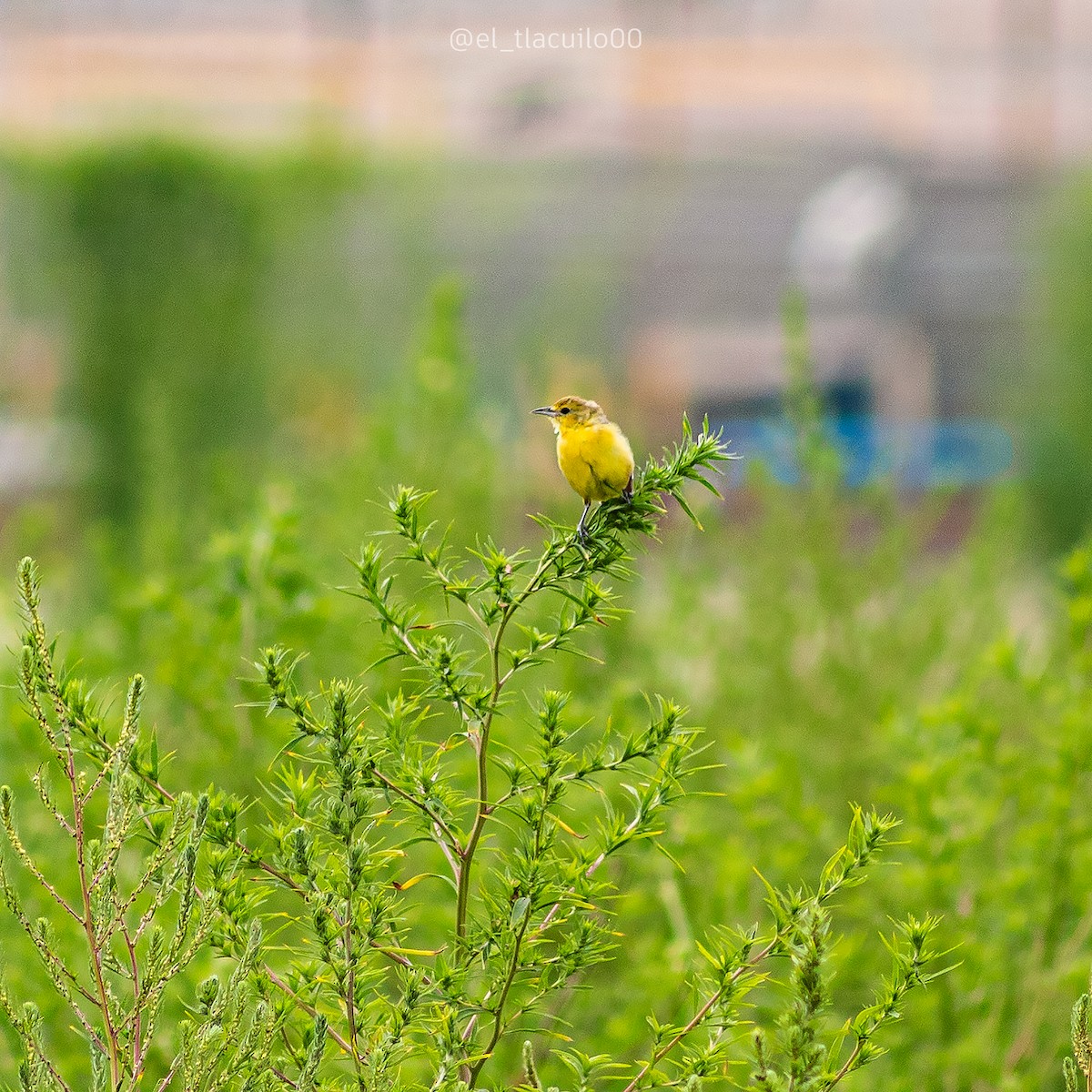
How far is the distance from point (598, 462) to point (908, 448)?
115 inches

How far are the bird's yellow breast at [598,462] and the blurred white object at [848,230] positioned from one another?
39.0ft

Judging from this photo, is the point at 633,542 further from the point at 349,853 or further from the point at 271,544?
the point at 271,544

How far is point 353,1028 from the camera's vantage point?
1.07 meters

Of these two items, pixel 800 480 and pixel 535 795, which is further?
pixel 800 480

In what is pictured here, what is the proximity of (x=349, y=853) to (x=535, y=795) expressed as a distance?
0.59 ft

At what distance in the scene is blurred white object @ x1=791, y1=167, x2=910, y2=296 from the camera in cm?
1289

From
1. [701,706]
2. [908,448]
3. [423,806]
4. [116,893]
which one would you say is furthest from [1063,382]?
[116,893]

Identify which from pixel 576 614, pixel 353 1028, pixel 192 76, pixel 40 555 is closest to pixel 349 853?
pixel 353 1028

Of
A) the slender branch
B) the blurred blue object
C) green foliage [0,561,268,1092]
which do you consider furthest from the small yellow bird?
the blurred blue object

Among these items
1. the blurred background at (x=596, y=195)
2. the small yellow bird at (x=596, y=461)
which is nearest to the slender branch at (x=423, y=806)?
the small yellow bird at (x=596, y=461)

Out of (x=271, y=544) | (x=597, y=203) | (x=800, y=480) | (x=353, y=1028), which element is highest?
(x=597, y=203)

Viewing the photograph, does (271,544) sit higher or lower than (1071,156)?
lower

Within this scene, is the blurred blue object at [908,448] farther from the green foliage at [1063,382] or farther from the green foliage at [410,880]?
the green foliage at [410,880]

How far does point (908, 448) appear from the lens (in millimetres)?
3895
